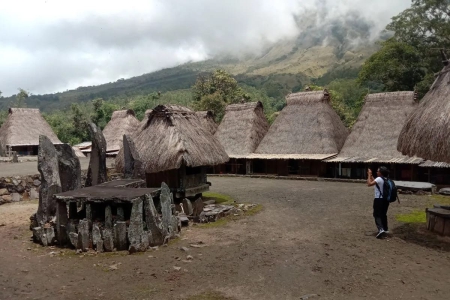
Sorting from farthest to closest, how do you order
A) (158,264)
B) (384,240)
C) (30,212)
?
(30,212) → (384,240) → (158,264)

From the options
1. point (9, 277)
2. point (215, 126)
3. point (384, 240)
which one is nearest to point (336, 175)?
point (215, 126)

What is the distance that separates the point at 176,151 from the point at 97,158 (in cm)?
266

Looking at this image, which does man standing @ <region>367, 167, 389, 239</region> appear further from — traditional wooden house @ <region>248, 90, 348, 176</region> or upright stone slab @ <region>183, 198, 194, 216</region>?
traditional wooden house @ <region>248, 90, 348, 176</region>

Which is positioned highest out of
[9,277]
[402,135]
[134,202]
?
[402,135]

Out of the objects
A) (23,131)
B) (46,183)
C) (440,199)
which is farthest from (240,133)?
(23,131)

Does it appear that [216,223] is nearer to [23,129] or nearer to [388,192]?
[388,192]

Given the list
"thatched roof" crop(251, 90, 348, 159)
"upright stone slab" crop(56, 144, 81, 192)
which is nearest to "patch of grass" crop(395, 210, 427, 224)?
"thatched roof" crop(251, 90, 348, 159)

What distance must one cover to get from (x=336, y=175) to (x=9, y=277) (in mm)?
17647

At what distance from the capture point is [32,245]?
9484 millimetres

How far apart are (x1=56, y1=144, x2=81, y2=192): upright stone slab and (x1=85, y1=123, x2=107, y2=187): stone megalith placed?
0.73 meters

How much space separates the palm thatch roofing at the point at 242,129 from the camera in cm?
2472

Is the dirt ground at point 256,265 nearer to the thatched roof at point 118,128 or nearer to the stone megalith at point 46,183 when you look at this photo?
the stone megalith at point 46,183

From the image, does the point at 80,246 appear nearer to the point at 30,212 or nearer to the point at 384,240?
the point at 30,212

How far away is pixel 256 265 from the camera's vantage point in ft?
25.3
